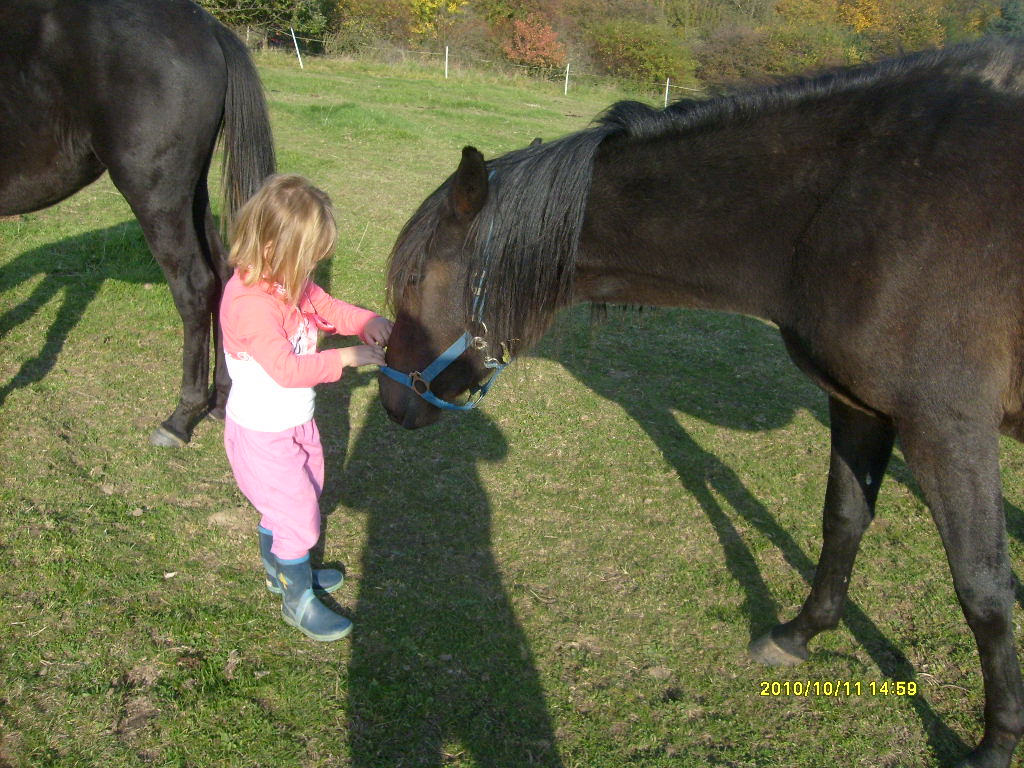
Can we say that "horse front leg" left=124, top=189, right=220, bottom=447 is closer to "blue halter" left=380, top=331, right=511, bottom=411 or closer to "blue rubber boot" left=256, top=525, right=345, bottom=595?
"blue rubber boot" left=256, top=525, right=345, bottom=595

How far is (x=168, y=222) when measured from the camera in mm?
3605

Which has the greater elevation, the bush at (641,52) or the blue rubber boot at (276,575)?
the bush at (641,52)

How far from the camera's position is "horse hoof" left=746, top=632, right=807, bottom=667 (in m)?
2.63

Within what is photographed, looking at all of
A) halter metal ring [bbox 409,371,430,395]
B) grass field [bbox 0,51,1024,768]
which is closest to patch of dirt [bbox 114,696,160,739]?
grass field [bbox 0,51,1024,768]

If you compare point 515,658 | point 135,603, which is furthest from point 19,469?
point 515,658

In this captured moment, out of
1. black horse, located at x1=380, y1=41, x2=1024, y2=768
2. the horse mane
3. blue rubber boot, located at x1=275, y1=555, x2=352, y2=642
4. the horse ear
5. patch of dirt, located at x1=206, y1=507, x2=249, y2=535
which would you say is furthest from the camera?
patch of dirt, located at x1=206, y1=507, x2=249, y2=535

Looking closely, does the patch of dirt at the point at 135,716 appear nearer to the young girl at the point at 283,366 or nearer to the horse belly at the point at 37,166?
the young girl at the point at 283,366

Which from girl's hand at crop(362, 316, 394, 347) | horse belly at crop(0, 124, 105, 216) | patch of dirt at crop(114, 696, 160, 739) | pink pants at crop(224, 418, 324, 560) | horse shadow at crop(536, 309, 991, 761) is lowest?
horse shadow at crop(536, 309, 991, 761)

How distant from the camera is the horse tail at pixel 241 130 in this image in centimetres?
385

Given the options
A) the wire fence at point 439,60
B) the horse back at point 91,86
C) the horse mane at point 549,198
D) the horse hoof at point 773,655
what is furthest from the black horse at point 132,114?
the wire fence at point 439,60

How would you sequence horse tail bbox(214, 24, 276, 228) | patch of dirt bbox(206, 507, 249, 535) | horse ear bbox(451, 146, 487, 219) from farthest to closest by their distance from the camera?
horse tail bbox(214, 24, 276, 228) < patch of dirt bbox(206, 507, 249, 535) < horse ear bbox(451, 146, 487, 219)

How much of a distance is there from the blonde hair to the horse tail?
1.78 metres

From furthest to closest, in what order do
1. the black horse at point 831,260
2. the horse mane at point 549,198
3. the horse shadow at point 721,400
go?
the horse shadow at point 721,400, the horse mane at point 549,198, the black horse at point 831,260

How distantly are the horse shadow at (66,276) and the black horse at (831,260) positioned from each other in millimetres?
3106
